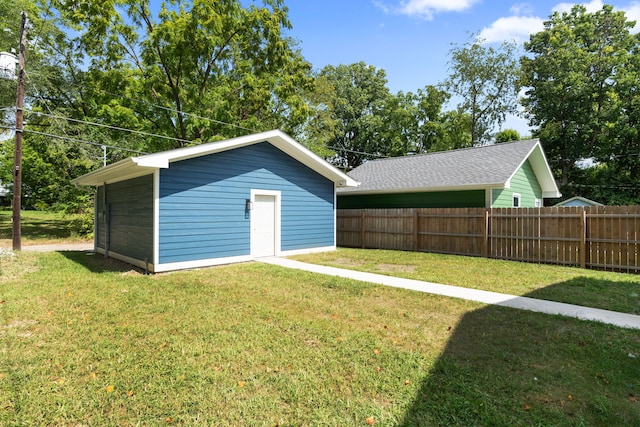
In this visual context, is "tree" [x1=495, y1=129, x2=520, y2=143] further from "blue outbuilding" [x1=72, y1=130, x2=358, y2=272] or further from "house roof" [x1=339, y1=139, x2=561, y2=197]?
"blue outbuilding" [x1=72, y1=130, x2=358, y2=272]

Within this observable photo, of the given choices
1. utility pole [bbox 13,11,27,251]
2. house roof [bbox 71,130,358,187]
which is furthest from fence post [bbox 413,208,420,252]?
utility pole [bbox 13,11,27,251]

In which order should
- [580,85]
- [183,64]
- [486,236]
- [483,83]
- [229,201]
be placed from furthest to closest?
[483,83] < [580,85] < [183,64] < [486,236] < [229,201]

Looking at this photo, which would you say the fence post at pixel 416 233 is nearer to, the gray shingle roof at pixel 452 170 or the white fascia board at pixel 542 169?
the gray shingle roof at pixel 452 170

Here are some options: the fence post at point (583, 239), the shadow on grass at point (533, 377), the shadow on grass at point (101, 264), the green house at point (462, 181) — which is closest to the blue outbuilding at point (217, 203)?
the shadow on grass at point (101, 264)

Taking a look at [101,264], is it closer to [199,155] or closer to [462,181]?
[199,155]

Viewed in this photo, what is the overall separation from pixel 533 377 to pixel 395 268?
5733mm

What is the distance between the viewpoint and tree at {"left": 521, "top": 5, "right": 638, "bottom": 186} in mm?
25234

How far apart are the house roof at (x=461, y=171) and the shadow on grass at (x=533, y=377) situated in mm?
8635

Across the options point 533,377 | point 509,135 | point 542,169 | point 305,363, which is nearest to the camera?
point 533,377

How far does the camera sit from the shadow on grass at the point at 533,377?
8.29 feet

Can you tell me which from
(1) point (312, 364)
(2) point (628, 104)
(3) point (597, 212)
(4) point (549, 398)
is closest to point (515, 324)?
(4) point (549, 398)

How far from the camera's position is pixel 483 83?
98.5 ft

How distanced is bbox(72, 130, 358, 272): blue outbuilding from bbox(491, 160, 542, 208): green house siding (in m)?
5.60

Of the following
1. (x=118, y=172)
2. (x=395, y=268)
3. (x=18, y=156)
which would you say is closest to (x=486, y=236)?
(x=395, y=268)
